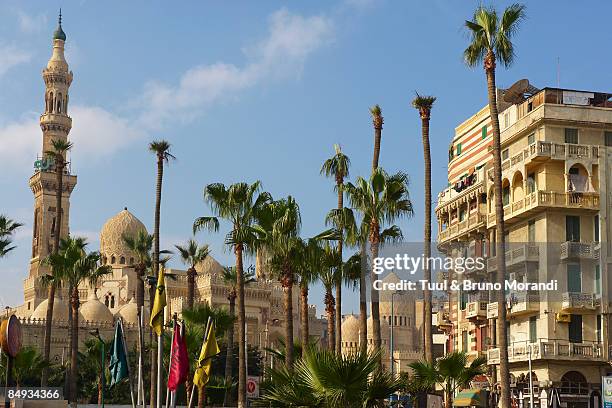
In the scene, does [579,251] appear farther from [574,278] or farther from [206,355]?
[206,355]

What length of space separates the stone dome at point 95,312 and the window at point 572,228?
60.5 meters

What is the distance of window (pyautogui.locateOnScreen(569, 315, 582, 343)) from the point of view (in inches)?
1598

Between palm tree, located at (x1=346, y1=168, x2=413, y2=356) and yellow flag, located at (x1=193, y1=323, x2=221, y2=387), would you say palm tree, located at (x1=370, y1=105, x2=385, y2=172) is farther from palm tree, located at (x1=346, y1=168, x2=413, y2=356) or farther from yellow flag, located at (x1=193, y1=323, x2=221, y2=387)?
yellow flag, located at (x1=193, y1=323, x2=221, y2=387)

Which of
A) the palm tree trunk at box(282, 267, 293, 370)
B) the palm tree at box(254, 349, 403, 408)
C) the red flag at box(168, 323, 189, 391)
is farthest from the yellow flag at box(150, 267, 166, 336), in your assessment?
the palm tree trunk at box(282, 267, 293, 370)

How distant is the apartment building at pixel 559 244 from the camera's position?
4012 cm

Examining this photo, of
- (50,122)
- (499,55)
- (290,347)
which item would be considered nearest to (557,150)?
(499,55)

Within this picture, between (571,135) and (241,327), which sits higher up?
(571,135)

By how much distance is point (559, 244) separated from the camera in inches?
1593

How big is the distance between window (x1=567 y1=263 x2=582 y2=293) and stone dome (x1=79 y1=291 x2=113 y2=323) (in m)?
60.7

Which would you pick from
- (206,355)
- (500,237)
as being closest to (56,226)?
(500,237)

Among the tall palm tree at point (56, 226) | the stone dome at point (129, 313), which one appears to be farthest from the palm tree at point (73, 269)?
the stone dome at point (129, 313)

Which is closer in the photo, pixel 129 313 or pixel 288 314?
pixel 288 314

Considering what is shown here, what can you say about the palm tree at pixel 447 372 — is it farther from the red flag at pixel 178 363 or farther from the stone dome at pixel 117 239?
the stone dome at pixel 117 239

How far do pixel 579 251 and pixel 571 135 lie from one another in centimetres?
498
